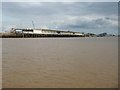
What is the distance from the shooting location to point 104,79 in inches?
404

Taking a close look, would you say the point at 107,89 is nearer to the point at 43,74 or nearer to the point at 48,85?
the point at 48,85

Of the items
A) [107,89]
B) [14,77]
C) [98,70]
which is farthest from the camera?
[98,70]

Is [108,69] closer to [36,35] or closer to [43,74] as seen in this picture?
[43,74]

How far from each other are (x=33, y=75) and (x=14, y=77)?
2.51 feet

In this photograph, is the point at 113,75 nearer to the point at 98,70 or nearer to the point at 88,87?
the point at 98,70

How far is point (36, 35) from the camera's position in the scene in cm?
9938

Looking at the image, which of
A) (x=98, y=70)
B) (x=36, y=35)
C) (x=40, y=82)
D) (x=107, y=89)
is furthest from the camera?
(x=36, y=35)

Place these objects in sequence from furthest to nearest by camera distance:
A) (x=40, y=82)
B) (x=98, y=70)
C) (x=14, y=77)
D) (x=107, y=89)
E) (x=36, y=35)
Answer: (x=36, y=35)
(x=98, y=70)
(x=14, y=77)
(x=40, y=82)
(x=107, y=89)

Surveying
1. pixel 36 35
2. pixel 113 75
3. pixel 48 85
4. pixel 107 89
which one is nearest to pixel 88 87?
pixel 107 89

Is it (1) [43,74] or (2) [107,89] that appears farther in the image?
(1) [43,74]

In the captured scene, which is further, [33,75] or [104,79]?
[33,75]

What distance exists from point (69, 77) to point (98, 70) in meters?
2.02

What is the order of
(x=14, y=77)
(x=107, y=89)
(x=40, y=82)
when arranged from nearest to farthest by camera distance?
(x=107, y=89)
(x=40, y=82)
(x=14, y=77)

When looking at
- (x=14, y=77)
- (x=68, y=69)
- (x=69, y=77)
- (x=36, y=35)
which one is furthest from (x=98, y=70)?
(x=36, y=35)
